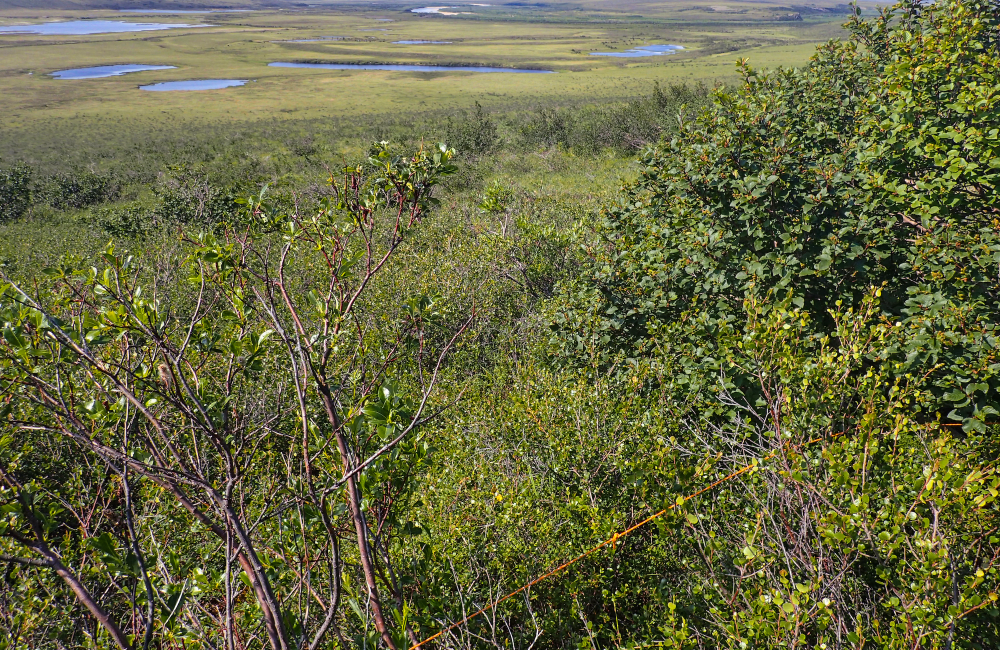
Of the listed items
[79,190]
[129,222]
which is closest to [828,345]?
[129,222]

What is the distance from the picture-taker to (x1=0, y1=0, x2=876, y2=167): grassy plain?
65.1 m

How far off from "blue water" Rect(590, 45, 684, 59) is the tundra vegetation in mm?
132778

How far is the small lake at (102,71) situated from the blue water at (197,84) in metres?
15.0

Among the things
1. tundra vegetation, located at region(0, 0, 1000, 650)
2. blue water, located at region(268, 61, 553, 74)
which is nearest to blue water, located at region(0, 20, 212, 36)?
blue water, located at region(268, 61, 553, 74)

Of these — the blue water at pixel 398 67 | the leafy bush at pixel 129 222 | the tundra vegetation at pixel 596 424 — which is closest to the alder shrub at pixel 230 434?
the tundra vegetation at pixel 596 424

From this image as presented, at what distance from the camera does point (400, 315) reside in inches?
407

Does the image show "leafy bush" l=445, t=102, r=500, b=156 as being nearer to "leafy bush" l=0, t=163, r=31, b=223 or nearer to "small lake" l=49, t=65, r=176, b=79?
"leafy bush" l=0, t=163, r=31, b=223

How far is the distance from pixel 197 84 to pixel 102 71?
27.9 m

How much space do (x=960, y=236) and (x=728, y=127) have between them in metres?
2.88

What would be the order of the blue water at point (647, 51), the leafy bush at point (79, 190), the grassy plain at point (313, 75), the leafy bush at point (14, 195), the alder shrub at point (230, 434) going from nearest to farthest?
the alder shrub at point (230, 434)
the leafy bush at point (14, 195)
the leafy bush at point (79, 190)
the grassy plain at point (313, 75)
the blue water at point (647, 51)

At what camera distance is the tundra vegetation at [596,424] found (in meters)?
2.82

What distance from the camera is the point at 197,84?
93438mm

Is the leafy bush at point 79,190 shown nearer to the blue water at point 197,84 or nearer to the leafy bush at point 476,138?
the leafy bush at point 476,138

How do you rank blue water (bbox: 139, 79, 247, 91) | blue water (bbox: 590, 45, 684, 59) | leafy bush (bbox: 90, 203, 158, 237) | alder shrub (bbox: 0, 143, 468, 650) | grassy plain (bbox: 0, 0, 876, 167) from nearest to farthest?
alder shrub (bbox: 0, 143, 468, 650)
leafy bush (bbox: 90, 203, 158, 237)
grassy plain (bbox: 0, 0, 876, 167)
blue water (bbox: 139, 79, 247, 91)
blue water (bbox: 590, 45, 684, 59)
